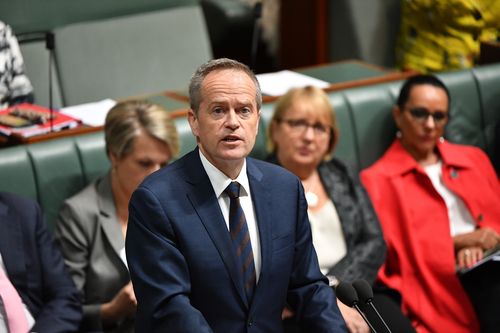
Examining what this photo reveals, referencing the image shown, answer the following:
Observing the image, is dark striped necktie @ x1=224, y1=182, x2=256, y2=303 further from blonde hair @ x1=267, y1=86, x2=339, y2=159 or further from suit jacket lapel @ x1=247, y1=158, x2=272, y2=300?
blonde hair @ x1=267, y1=86, x2=339, y2=159

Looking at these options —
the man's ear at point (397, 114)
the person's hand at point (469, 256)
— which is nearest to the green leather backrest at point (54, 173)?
the man's ear at point (397, 114)

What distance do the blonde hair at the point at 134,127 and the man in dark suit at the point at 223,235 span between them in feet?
2.66

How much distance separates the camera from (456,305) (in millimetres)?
3387

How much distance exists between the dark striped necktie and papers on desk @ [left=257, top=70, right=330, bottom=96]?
1.68 m

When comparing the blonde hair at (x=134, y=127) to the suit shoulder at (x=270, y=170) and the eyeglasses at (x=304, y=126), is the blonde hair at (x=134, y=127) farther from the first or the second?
the suit shoulder at (x=270, y=170)

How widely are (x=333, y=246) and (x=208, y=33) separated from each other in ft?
7.69

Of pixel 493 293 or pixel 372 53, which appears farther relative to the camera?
pixel 372 53

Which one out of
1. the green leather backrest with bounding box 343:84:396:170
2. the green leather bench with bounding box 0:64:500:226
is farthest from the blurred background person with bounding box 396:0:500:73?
the green leather backrest with bounding box 343:84:396:170

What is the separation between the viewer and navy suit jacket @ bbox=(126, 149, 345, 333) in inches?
83.0

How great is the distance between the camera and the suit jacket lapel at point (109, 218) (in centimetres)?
300

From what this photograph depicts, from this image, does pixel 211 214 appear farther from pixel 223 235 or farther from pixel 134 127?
pixel 134 127

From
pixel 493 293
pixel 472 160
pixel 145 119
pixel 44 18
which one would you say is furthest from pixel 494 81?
pixel 44 18

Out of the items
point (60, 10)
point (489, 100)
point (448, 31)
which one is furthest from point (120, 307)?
point (448, 31)

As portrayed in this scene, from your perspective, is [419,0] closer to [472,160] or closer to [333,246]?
[472,160]
